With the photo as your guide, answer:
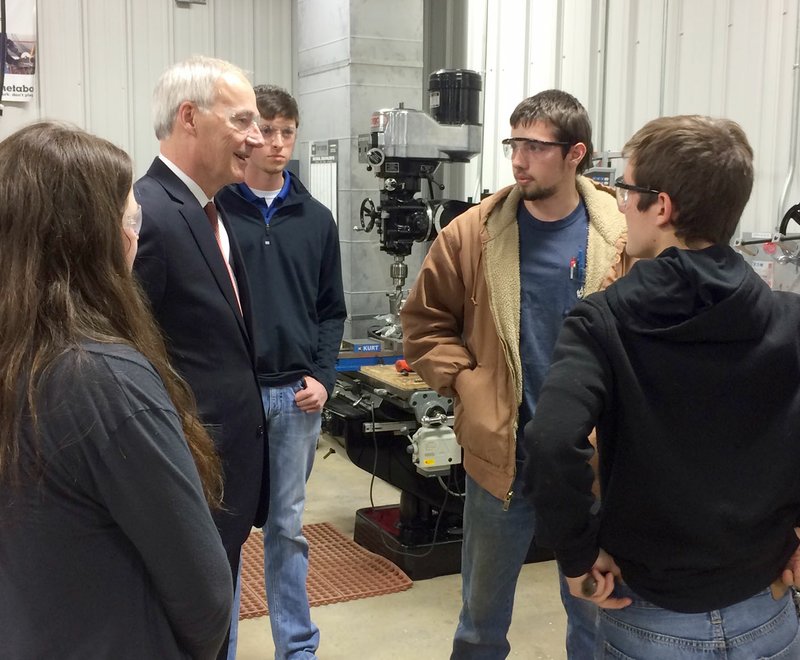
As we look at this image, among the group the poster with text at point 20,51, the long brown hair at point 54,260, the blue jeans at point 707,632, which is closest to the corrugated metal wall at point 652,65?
the blue jeans at point 707,632

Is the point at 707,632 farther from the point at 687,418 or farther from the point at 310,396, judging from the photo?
the point at 310,396

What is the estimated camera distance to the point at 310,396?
8.25ft

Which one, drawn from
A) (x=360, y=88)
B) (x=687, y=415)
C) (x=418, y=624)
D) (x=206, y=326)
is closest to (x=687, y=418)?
(x=687, y=415)

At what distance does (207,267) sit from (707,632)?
46.1 inches

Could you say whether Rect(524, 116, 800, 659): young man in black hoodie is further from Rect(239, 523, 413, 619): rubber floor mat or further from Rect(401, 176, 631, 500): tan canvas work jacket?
Rect(239, 523, 413, 619): rubber floor mat

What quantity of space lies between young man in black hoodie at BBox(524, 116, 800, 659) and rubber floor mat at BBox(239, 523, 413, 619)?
2.07 m

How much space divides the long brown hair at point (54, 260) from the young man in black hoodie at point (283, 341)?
1374 mm

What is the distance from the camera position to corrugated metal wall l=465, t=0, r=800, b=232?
3.26m

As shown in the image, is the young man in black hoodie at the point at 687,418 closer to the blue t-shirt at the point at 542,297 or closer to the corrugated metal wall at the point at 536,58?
the blue t-shirt at the point at 542,297

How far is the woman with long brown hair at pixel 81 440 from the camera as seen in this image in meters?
1.00

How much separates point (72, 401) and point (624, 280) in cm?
77

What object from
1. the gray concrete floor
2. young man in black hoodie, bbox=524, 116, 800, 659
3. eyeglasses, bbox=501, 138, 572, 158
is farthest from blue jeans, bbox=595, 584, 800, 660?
the gray concrete floor

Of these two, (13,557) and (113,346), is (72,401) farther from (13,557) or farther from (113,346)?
(13,557)

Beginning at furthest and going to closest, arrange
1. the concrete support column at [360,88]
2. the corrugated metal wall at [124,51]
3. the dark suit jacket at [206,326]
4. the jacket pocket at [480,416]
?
the corrugated metal wall at [124,51] < the concrete support column at [360,88] < the jacket pocket at [480,416] < the dark suit jacket at [206,326]
